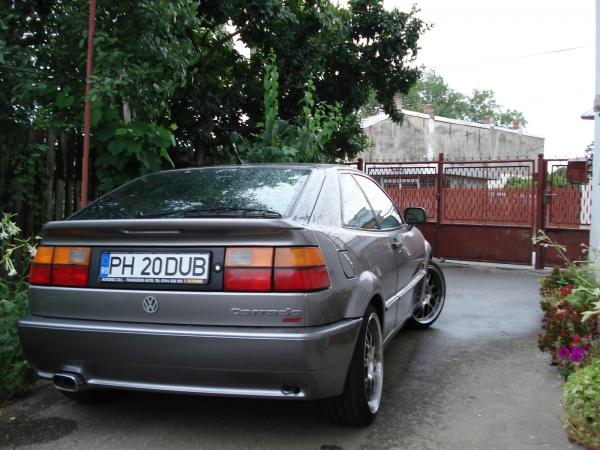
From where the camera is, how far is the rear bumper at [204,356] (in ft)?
8.84

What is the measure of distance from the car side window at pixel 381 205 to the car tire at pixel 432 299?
121 cm

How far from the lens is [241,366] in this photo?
272 centimetres

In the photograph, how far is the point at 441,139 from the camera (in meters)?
41.9

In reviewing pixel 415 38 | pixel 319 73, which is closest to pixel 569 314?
pixel 319 73

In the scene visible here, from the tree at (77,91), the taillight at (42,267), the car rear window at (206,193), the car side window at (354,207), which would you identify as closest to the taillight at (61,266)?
the taillight at (42,267)

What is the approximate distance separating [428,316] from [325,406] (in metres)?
3.02

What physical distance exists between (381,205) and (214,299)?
2.14m

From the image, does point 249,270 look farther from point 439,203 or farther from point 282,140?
point 439,203

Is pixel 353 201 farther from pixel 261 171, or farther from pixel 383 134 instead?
pixel 383 134

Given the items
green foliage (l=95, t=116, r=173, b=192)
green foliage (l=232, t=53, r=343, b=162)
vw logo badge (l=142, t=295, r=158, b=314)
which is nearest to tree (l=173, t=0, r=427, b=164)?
green foliage (l=232, t=53, r=343, b=162)

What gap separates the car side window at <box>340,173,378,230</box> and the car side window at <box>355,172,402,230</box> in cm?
17

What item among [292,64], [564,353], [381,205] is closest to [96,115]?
[381,205]

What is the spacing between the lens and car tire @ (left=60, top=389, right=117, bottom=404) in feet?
11.7

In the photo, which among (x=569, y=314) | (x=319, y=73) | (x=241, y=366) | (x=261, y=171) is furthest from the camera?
(x=319, y=73)
